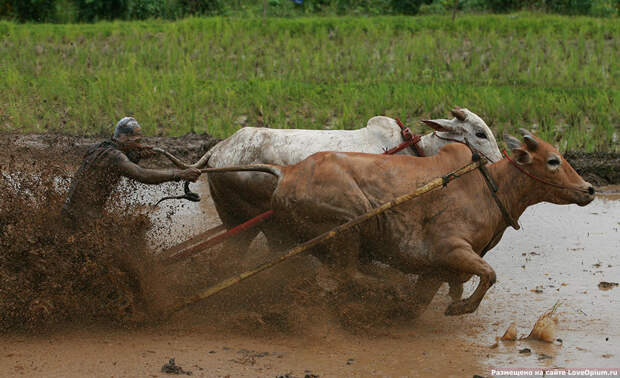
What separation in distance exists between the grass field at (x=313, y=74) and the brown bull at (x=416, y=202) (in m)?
5.00

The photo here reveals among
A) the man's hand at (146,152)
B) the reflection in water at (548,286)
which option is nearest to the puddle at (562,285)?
the reflection in water at (548,286)

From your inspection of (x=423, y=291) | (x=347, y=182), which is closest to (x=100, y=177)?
(x=347, y=182)

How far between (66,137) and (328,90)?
3.67m

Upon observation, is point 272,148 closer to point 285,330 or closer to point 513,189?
point 285,330

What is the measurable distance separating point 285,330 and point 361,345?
50cm

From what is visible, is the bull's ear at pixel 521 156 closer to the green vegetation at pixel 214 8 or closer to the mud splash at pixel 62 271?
the mud splash at pixel 62 271

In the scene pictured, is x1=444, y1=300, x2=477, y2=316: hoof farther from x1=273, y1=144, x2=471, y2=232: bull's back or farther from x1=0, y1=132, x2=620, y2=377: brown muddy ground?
x1=273, y1=144, x2=471, y2=232: bull's back

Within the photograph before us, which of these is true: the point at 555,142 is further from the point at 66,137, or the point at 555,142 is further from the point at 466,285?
the point at 66,137

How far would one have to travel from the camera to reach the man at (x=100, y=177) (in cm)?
504

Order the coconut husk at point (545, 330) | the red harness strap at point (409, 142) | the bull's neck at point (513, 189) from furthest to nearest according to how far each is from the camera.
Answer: the red harness strap at point (409, 142), the bull's neck at point (513, 189), the coconut husk at point (545, 330)

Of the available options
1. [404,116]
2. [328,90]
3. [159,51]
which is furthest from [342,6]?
[404,116]

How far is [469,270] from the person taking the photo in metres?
4.79

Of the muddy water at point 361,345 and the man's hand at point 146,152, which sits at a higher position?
the man's hand at point 146,152

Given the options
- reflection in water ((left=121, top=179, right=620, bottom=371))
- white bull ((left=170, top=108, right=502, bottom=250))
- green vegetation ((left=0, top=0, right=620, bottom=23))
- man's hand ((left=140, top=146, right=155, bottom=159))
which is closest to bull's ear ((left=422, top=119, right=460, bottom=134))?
white bull ((left=170, top=108, right=502, bottom=250))
